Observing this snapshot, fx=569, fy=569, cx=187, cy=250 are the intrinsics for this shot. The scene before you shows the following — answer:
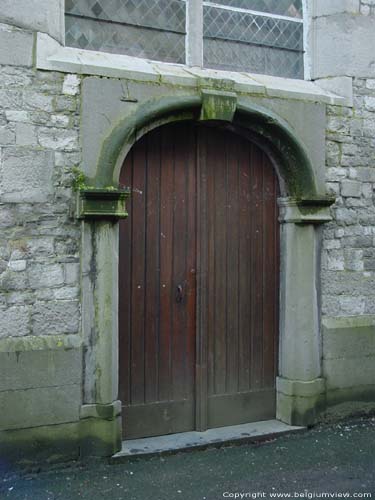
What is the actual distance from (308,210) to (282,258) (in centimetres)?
49

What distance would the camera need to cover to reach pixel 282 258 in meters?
5.11

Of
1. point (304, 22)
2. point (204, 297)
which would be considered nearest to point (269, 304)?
point (204, 297)

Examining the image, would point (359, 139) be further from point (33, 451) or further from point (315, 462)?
point (33, 451)

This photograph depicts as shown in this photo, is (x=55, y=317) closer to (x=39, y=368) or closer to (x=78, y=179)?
(x=39, y=368)

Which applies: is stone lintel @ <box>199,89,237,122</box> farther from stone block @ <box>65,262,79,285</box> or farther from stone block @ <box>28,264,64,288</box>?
stone block @ <box>28,264,64,288</box>

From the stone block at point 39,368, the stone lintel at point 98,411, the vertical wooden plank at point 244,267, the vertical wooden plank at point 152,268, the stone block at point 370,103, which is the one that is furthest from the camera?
the stone block at point 370,103

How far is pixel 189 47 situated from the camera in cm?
489

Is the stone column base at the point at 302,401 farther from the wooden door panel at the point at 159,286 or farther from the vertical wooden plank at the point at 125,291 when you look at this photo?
the vertical wooden plank at the point at 125,291

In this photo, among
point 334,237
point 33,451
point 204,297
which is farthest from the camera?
point 334,237

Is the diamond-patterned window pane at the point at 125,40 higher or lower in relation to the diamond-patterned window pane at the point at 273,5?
lower

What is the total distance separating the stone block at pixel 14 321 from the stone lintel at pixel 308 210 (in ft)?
7.80

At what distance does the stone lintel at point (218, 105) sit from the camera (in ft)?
15.0

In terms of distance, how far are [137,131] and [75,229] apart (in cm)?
91

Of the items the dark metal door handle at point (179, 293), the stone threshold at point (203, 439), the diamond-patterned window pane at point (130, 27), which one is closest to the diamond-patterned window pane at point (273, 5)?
the diamond-patterned window pane at point (130, 27)
